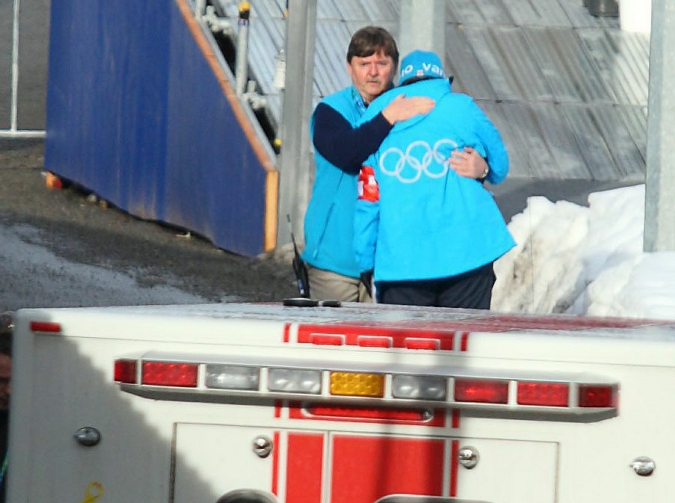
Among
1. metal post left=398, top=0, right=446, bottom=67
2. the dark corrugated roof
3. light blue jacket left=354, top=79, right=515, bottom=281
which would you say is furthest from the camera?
the dark corrugated roof

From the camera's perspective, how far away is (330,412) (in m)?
3.60

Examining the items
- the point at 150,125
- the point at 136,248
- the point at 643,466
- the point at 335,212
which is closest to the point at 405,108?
the point at 335,212

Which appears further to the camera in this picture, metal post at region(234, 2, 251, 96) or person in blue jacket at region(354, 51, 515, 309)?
metal post at region(234, 2, 251, 96)

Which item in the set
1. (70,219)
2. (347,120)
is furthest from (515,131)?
(347,120)

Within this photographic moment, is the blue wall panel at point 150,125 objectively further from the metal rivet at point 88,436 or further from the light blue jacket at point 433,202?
the metal rivet at point 88,436

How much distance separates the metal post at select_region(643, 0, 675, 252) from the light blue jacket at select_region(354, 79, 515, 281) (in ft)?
7.90

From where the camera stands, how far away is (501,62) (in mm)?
19203

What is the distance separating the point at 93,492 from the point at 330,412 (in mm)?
589

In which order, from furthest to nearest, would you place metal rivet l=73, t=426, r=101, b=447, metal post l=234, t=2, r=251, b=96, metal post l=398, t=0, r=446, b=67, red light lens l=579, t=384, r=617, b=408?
1. metal post l=234, t=2, r=251, b=96
2. metal post l=398, t=0, r=446, b=67
3. metal rivet l=73, t=426, r=101, b=447
4. red light lens l=579, t=384, r=617, b=408

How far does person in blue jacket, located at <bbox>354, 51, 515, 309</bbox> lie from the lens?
6.17 meters

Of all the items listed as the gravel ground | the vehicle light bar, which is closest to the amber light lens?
the vehicle light bar

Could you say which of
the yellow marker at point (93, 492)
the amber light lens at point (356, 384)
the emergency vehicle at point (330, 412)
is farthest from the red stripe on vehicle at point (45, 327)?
the amber light lens at point (356, 384)

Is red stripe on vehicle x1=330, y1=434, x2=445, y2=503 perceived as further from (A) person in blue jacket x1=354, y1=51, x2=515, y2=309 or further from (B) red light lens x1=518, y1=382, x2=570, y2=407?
(A) person in blue jacket x1=354, y1=51, x2=515, y2=309

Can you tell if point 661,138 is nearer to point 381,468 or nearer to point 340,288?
point 340,288
